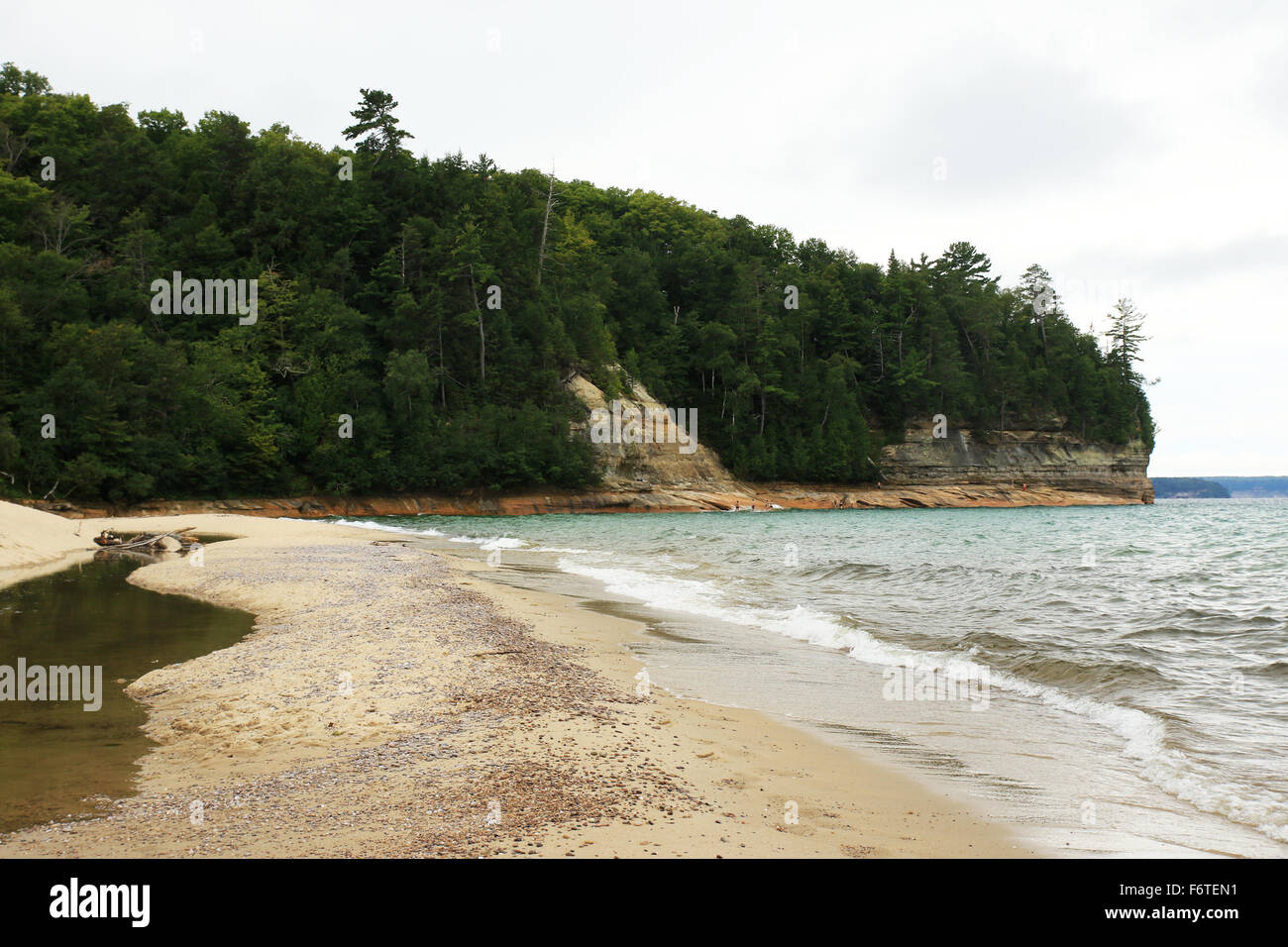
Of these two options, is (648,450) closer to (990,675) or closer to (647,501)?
(647,501)

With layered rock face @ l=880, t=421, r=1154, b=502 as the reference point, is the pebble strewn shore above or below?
below

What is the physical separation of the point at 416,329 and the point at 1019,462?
65201 millimetres

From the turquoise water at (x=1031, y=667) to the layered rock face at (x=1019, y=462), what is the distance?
61.1m

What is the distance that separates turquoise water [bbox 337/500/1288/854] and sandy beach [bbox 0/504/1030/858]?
0.95 metres

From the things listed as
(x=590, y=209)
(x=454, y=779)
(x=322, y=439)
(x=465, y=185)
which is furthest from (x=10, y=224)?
(x=454, y=779)

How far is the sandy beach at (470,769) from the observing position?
416cm

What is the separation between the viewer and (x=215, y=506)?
46875 millimetres

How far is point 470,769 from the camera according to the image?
5.32 m

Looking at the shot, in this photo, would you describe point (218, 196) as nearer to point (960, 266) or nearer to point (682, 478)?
point (682, 478)

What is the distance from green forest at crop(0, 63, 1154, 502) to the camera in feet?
154

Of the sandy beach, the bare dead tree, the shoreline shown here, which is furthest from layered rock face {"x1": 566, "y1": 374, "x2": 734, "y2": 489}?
the sandy beach

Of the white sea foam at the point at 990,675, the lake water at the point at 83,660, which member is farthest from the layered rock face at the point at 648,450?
the lake water at the point at 83,660
